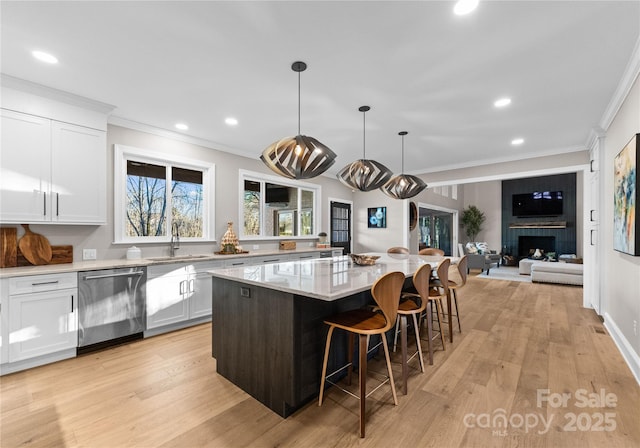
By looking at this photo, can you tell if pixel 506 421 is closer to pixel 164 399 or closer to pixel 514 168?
pixel 164 399

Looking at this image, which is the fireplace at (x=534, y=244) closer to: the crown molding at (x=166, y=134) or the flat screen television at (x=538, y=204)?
the flat screen television at (x=538, y=204)

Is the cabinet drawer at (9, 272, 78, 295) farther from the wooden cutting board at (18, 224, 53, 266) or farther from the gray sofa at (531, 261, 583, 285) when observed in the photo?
the gray sofa at (531, 261, 583, 285)

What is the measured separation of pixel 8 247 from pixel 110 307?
3.68 ft

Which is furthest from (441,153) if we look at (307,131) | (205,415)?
(205,415)

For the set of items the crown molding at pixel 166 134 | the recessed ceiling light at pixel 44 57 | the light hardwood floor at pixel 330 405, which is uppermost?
the recessed ceiling light at pixel 44 57

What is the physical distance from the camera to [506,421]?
1.91 metres

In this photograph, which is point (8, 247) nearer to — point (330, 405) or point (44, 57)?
point (44, 57)

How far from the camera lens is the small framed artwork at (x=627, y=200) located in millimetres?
2402

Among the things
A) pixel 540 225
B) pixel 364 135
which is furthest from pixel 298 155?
pixel 540 225

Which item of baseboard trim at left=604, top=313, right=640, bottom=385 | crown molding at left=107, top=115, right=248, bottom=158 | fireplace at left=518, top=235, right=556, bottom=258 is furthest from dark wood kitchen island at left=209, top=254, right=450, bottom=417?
fireplace at left=518, top=235, right=556, bottom=258

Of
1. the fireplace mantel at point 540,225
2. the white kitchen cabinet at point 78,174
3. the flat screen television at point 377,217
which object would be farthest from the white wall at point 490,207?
the white kitchen cabinet at point 78,174

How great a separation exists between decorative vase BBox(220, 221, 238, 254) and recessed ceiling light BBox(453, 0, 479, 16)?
400 cm

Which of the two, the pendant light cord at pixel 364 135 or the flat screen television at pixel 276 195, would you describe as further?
the flat screen television at pixel 276 195

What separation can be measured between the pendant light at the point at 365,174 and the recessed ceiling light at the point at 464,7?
4.88 ft
